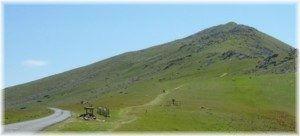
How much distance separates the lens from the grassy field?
56031mm

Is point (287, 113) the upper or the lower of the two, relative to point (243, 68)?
lower

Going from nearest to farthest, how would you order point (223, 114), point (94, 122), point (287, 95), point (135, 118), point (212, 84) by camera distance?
point (94, 122)
point (135, 118)
point (223, 114)
point (287, 95)
point (212, 84)

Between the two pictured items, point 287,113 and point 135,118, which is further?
point 287,113

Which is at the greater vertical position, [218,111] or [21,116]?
[218,111]

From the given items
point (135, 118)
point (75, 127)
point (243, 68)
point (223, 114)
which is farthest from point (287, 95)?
point (243, 68)

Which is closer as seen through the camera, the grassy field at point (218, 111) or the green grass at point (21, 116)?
the grassy field at point (218, 111)

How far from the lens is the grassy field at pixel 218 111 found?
184 ft

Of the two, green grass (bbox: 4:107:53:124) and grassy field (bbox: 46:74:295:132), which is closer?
grassy field (bbox: 46:74:295:132)

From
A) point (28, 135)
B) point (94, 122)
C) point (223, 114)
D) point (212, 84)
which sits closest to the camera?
point (28, 135)

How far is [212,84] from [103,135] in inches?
2764

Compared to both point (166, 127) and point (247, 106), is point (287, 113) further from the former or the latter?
point (166, 127)

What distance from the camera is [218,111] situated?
75688 millimetres

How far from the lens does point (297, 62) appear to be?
142375 millimetres

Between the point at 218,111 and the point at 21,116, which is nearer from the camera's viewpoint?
the point at 21,116
